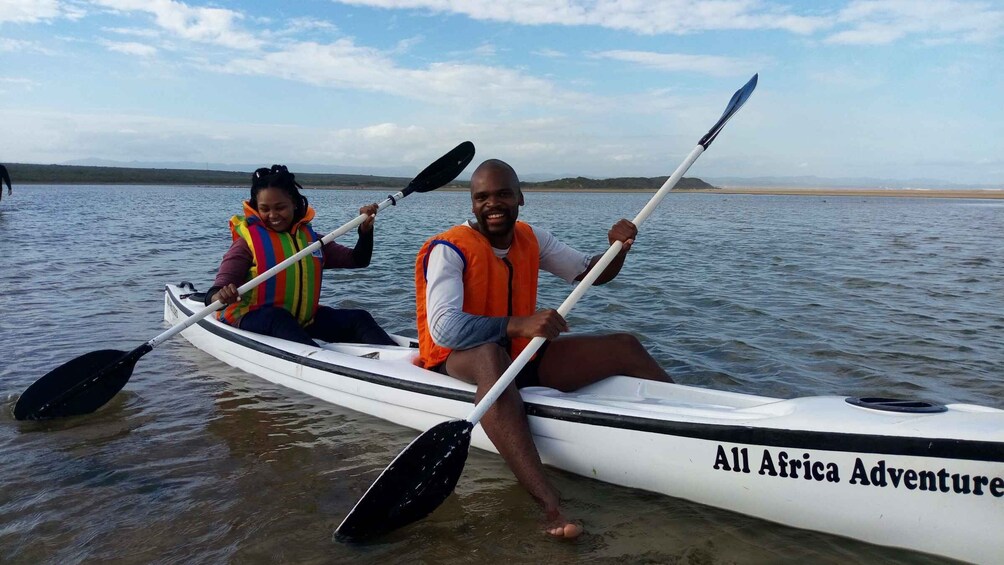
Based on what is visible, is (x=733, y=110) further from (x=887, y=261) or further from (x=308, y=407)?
(x=887, y=261)

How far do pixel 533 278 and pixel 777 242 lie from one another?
554 inches

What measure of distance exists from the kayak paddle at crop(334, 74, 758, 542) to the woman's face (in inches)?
92.3

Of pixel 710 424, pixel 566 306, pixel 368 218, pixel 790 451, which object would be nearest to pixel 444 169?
pixel 368 218

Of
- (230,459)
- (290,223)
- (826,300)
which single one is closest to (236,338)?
(290,223)

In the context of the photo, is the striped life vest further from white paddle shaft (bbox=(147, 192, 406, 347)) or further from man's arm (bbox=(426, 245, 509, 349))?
man's arm (bbox=(426, 245, 509, 349))

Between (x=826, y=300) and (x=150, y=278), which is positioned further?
(x=150, y=278)

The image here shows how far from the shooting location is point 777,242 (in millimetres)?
16094

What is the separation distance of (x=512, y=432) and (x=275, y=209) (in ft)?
8.35

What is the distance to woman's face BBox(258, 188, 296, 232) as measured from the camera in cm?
461

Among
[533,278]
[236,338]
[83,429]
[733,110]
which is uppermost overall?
[733,110]

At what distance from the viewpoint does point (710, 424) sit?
2.82 meters

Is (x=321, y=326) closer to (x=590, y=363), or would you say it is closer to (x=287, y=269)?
(x=287, y=269)

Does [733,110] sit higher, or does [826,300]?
[733,110]

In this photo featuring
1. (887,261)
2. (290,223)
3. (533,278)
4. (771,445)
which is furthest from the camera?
(887,261)
